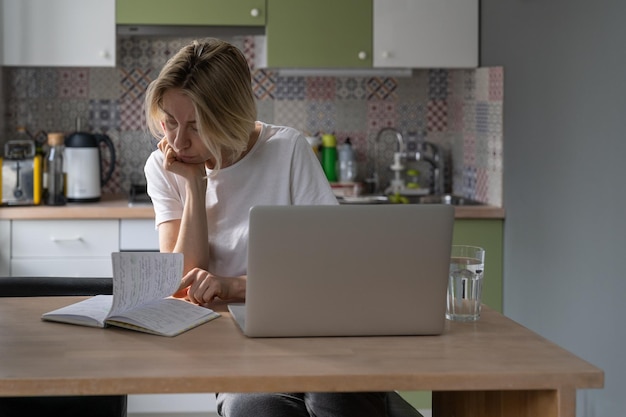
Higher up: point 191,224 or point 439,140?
point 439,140

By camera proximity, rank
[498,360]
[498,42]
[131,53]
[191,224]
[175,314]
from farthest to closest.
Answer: [131,53] < [498,42] < [191,224] < [175,314] < [498,360]

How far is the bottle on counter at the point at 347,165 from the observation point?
4.38m

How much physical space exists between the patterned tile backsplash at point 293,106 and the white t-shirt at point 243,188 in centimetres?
188

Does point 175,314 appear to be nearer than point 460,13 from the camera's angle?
Yes

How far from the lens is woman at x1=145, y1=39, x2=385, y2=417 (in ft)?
7.13

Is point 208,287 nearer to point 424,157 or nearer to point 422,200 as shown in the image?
point 422,200

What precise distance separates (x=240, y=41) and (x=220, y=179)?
2101mm

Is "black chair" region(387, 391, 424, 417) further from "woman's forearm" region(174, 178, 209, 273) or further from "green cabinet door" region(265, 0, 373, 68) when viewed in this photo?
"green cabinet door" region(265, 0, 373, 68)

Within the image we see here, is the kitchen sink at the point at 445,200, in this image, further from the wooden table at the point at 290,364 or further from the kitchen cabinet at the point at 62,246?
the wooden table at the point at 290,364

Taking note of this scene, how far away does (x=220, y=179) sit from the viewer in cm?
245

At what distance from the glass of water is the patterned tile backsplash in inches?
89.9

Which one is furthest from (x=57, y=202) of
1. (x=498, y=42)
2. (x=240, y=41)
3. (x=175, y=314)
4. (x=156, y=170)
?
(x=175, y=314)

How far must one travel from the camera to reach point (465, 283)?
192cm

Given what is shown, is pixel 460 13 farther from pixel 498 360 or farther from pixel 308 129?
pixel 498 360
